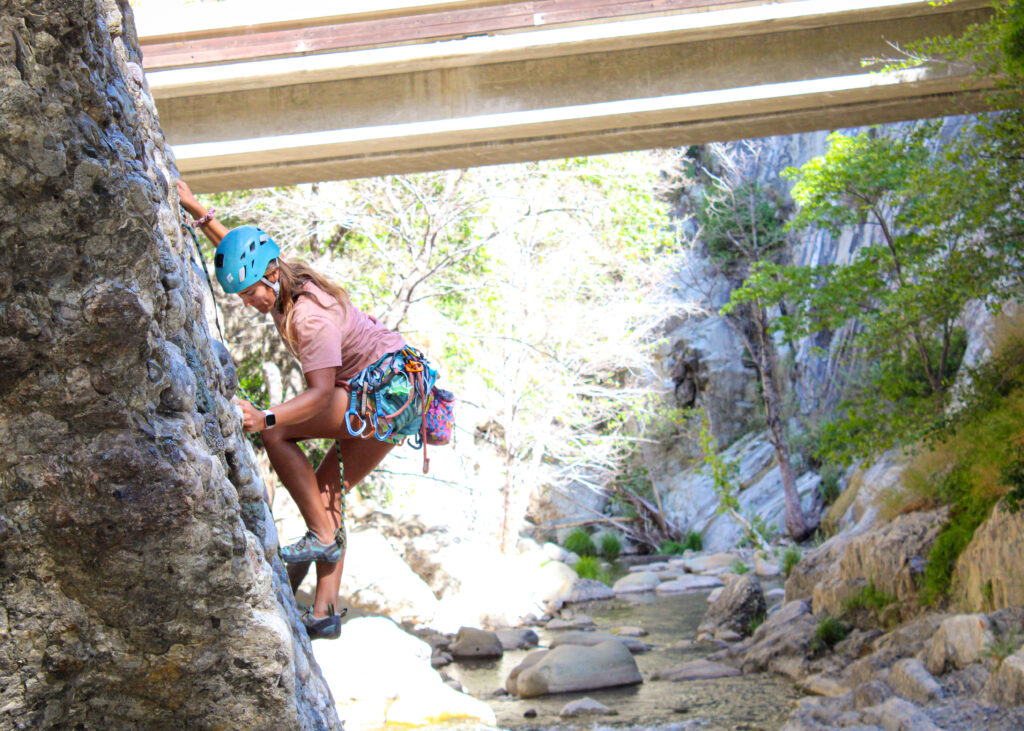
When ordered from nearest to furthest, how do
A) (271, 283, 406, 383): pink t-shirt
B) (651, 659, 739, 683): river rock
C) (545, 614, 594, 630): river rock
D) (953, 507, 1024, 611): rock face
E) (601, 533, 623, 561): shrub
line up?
(271, 283, 406, 383): pink t-shirt < (953, 507, 1024, 611): rock face < (651, 659, 739, 683): river rock < (545, 614, 594, 630): river rock < (601, 533, 623, 561): shrub

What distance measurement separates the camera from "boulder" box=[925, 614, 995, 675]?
712cm

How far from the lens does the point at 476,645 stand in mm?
12234

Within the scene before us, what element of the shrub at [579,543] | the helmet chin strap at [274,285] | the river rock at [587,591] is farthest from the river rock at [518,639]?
the shrub at [579,543]

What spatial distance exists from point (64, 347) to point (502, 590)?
43.9 ft

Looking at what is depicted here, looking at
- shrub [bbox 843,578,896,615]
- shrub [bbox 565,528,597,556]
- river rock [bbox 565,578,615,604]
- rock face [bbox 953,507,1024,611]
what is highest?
rock face [bbox 953,507,1024,611]

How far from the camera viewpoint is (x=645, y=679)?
34.6ft

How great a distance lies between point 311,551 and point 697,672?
790cm

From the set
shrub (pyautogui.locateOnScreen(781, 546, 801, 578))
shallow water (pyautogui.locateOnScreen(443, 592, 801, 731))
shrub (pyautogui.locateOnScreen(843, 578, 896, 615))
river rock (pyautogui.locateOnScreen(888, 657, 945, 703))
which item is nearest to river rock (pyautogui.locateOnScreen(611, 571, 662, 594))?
shrub (pyautogui.locateOnScreen(781, 546, 801, 578))

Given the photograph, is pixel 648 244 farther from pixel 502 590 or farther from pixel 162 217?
pixel 162 217

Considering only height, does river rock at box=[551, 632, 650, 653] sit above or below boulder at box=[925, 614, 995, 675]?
below

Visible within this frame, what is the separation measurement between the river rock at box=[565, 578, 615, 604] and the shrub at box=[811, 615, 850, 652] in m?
7.11

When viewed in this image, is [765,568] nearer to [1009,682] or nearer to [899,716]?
[899,716]

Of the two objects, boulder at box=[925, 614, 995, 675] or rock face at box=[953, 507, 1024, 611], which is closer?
boulder at box=[925, 614, 995, 675]

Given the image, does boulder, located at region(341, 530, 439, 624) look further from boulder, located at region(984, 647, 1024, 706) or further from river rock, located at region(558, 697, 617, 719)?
boulder, located at region(984, 647, 1024, 706)
